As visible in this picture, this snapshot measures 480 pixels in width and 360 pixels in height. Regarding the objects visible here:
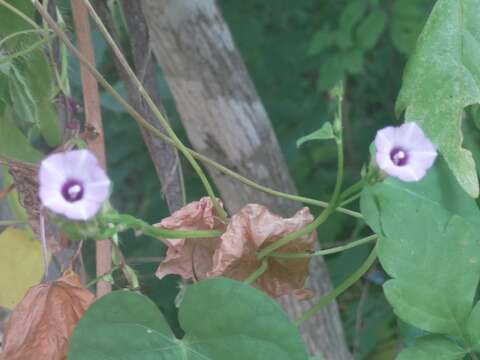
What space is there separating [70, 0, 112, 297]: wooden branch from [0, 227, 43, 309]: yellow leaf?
0.13 m

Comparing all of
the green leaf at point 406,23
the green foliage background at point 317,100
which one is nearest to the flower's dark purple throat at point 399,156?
the green foliage background at point 317,100

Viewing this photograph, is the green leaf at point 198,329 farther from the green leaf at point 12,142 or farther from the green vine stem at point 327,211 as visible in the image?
the green leaf at point 12,142

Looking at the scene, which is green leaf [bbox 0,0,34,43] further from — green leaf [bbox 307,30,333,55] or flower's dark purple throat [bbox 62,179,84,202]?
green leaf [bbox 307,30,333,55]

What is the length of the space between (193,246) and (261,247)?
0.06m

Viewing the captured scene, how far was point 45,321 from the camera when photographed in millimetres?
688

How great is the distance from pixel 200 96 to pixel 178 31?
0.10m

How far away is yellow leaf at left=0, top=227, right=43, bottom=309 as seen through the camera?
0.86 metres

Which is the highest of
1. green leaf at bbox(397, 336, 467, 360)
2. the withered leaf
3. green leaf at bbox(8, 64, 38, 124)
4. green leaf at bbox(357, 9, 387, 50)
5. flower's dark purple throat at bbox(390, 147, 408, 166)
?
green leaf at bbox(8, 64, 38, 124)

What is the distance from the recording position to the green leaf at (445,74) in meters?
0.74

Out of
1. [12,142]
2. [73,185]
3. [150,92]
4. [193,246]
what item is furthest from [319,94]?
[73,185]

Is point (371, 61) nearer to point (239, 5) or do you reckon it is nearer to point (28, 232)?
point (239, 5)

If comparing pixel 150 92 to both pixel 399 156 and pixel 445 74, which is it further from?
pixel 399 156

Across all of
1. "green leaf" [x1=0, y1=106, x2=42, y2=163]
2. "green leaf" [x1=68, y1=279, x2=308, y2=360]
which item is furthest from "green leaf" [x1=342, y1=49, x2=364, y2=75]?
"green leaf" [x1=68, y1=279, x2=308, y2=360]

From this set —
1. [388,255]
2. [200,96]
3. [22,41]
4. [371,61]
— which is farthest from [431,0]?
[388,255]
